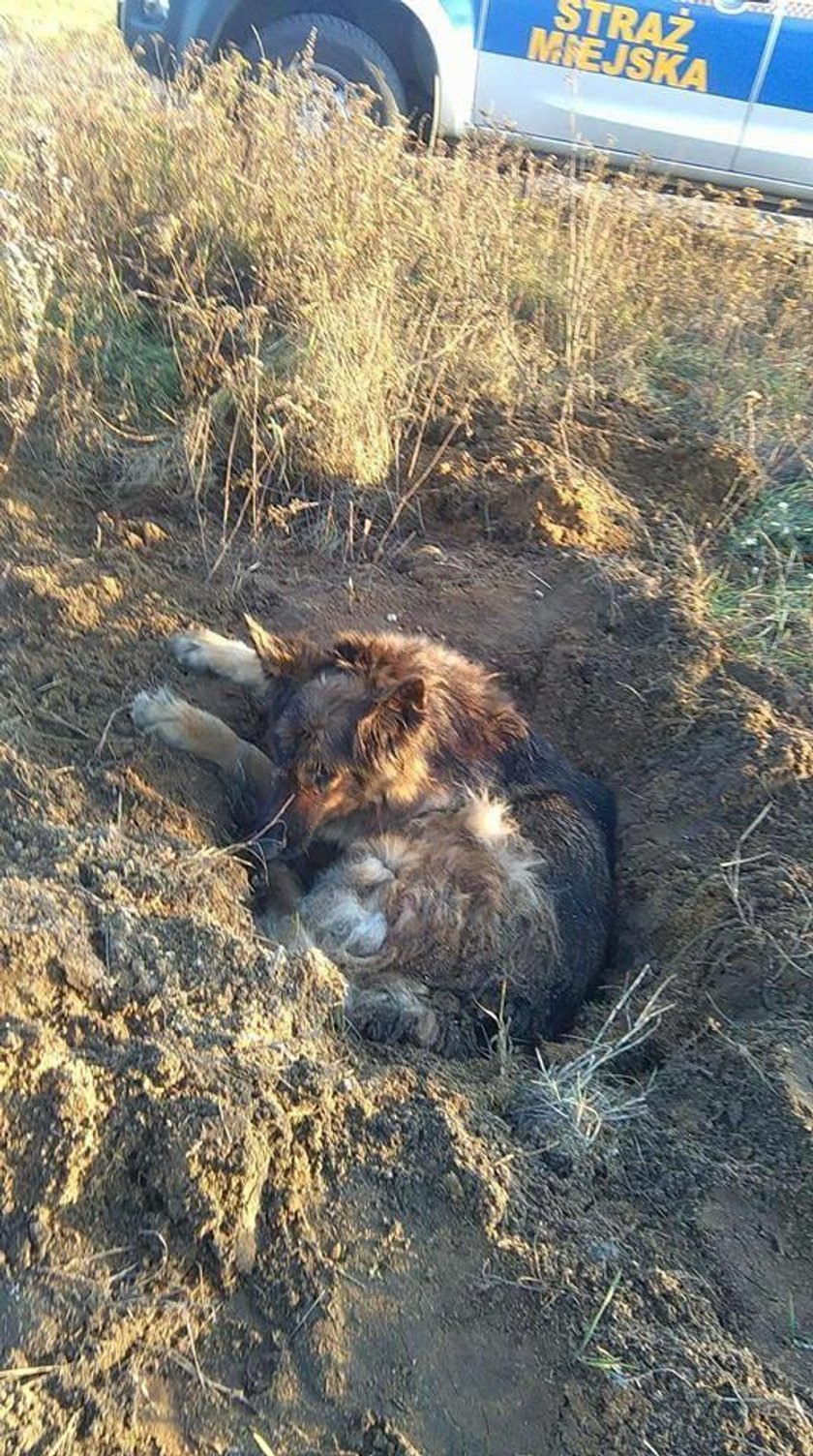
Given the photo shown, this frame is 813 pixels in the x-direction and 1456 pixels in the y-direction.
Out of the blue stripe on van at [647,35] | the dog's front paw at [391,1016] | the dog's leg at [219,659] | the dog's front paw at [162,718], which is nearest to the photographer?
the dog's front paw at [391,1016]

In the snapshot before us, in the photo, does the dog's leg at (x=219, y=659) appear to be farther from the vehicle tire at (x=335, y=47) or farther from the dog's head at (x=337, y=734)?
the vehicle tire at (x=335, y=47)

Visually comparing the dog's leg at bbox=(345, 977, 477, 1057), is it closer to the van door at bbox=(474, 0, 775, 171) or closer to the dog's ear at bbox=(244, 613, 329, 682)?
the dog's ear at bbox=(244, 613, 329, 682)

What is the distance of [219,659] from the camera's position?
4328 millimetres

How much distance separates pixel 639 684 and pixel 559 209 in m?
3.68

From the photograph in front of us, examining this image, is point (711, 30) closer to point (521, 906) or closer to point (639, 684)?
point (639, 684)

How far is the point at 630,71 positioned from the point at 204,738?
727 centimetres

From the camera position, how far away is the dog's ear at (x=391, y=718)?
385 centimetres

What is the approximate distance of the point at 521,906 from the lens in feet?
13.0

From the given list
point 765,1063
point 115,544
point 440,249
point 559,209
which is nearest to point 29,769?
point 115,544

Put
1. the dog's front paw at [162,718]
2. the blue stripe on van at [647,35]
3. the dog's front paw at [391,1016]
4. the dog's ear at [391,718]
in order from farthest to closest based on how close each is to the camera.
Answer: the blue stripe on van at [647,35], the dog's front paw at [162,718], the dog's ear at [391,718], the dog's front paw at [391,1016]

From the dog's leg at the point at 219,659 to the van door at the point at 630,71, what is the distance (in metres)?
5.72

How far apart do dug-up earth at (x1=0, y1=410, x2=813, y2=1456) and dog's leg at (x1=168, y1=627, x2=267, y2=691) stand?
0.32ft

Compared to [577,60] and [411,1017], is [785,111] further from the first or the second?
[411,1017]

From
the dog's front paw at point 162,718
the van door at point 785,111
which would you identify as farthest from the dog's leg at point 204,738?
the van door at point 785,111
